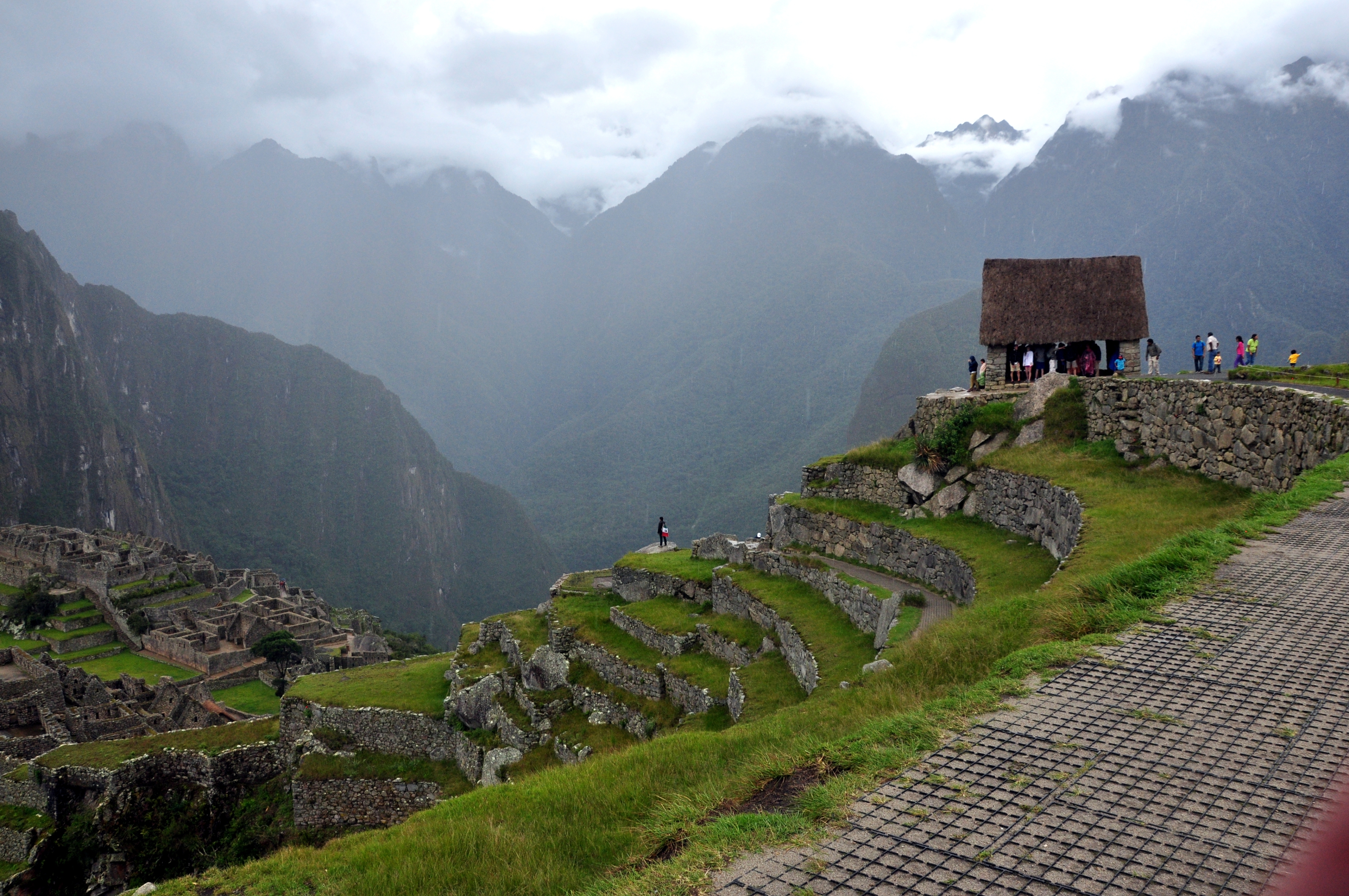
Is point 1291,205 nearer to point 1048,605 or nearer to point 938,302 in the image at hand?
point 938,302

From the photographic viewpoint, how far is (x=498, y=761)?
1858cm

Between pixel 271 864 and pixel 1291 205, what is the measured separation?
141 meters

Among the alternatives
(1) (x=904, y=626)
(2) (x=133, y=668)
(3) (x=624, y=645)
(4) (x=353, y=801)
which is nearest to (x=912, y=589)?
(1) (x=904, y=626)

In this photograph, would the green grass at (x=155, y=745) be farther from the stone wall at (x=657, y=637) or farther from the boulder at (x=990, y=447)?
the boulder at (x=990, y=447)

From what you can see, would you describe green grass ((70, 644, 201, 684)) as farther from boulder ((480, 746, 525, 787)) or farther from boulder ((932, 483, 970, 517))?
boulder ((932, 483, 970, 517))

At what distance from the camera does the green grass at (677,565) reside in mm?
22531

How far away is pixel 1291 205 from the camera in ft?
358

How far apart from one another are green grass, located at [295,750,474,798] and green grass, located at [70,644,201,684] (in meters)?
25.5

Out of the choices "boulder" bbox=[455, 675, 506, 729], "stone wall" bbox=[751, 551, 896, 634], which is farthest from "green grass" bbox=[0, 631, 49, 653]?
"stone wall" bbox=[751, 551, 896, 634]

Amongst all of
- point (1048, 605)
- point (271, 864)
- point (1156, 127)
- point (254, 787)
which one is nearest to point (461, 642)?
point (254, 787)

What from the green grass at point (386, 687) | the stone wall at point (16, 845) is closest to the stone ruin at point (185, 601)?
the green grass at point (386, 687)

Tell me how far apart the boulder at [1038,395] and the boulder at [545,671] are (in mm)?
13305

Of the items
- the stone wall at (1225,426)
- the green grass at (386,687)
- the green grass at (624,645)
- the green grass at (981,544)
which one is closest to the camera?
the stone wall at (1225,426)

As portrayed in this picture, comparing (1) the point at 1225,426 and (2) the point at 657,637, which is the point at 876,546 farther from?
(1) the point at 1225,426
